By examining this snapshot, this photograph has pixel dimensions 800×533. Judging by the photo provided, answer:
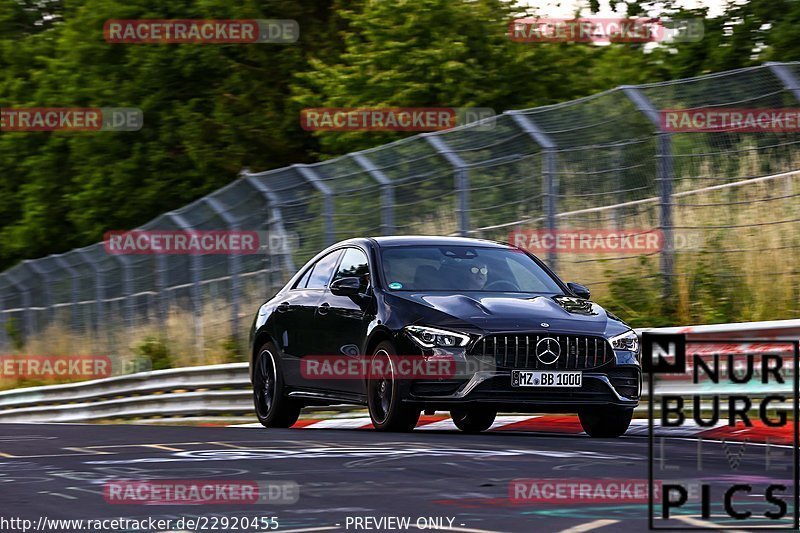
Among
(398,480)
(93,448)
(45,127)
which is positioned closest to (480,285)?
(93,448)

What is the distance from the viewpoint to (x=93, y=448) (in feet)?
38.2

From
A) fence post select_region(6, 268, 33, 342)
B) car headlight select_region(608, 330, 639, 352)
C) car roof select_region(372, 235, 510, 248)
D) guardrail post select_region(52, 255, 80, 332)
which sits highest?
car roof select_region(372, 235, 510, 248)

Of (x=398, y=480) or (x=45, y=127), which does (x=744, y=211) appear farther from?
(x=45, y=127)

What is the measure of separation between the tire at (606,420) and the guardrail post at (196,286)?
1120 centimetres

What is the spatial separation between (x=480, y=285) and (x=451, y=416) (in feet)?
6.76

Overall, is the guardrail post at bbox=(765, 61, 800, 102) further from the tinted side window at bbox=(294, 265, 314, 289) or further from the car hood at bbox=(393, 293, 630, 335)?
the tinted side window at bbox=(294, 265, 314, 289)

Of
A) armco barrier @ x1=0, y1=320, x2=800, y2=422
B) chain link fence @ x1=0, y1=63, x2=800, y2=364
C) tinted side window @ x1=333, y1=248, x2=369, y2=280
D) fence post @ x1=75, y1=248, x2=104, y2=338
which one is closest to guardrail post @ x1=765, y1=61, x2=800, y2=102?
chain link fence @ x1=0, y1=63, x2=800, y2=364

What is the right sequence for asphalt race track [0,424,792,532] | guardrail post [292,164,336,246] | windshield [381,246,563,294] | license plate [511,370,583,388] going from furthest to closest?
guardrail post [292,164,336,246] < windshield [381,246,563,294] < license plate [511,370,583,388] < asphalt race track [0,424,792,532]

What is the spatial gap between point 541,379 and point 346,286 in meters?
1.89

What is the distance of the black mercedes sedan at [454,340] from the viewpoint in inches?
455

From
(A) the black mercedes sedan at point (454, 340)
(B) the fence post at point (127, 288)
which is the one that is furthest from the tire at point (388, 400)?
(B) the fence post at point (127, 288)

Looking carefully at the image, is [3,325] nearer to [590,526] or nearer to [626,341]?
[626,341]

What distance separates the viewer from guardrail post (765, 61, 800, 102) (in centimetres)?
1457

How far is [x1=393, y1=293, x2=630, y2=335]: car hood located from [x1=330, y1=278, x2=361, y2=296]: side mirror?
39cm
